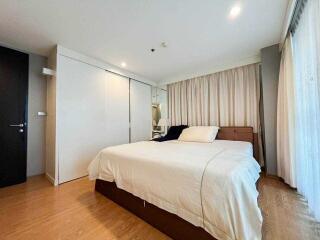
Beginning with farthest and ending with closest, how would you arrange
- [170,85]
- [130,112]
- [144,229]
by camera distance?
[170,85] → [130,112] → [144,229]

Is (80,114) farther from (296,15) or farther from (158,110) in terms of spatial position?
(296,15)

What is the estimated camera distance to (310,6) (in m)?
1.44

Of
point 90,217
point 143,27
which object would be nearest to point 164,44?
point 143,27

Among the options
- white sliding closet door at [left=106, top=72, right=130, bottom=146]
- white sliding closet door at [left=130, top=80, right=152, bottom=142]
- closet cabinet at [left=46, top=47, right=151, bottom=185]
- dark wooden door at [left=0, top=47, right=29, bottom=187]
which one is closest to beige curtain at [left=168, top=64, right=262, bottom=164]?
white sliding closet door at [left=130, top=80, right=152, bottom=142]

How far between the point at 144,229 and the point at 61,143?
1.99m

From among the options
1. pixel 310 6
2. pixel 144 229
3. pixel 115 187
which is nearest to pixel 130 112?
pixel 115 187

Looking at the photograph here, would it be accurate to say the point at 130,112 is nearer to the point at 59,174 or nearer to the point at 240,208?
the point at 59,174

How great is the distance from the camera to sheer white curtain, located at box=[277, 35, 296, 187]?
2068mm

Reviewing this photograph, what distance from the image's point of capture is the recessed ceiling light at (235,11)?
1731 mm

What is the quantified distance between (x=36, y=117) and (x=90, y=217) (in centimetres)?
237

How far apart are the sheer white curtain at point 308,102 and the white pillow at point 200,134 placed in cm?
124

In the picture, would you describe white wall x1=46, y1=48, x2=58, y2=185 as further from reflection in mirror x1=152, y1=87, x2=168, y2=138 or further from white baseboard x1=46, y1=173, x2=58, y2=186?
reflection in mirror x1=152, y1=87, x2=168, y2=138

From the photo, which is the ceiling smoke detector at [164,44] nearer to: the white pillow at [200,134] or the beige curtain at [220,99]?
the beige curtain at [220,99]

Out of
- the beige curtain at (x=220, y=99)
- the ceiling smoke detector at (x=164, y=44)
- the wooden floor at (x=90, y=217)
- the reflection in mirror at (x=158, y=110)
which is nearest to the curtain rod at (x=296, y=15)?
the beige curtain at (x=220, y=99)
